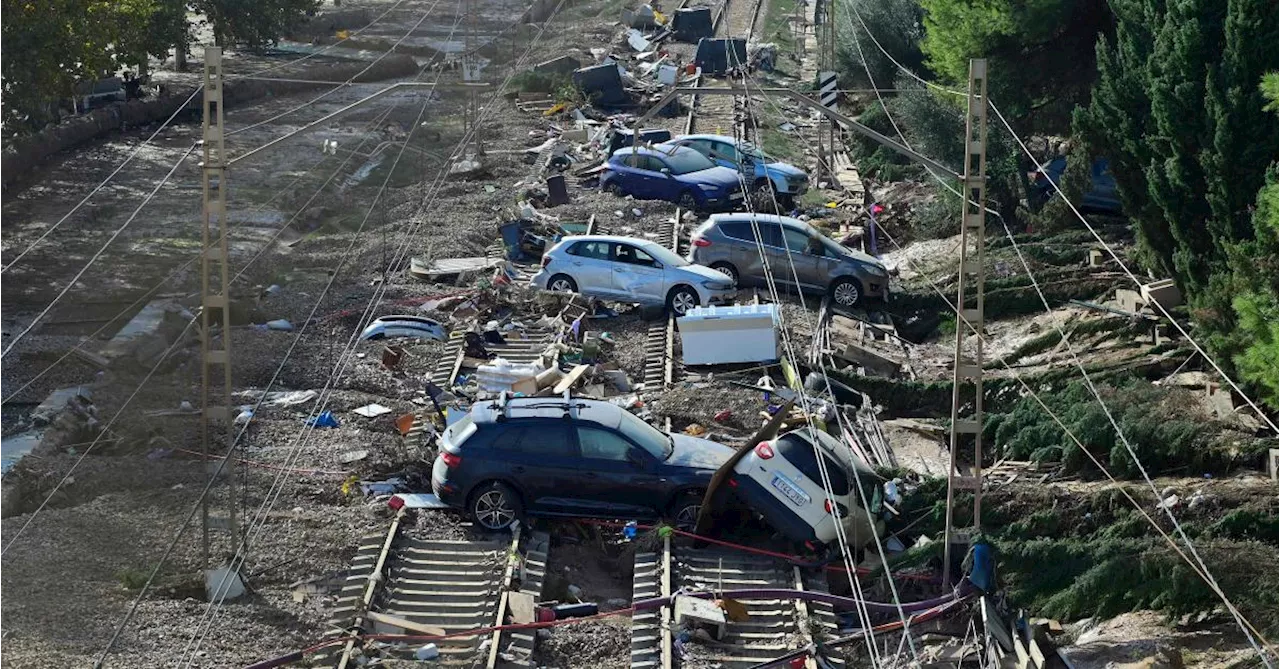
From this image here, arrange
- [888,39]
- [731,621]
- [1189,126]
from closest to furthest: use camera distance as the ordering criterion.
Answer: [731,621] < [1189,126] < [888,39]

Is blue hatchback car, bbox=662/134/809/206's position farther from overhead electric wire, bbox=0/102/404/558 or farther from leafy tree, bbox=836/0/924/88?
overhead electric wire, bbox=0/102/404/558

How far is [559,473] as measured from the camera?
18250 mm

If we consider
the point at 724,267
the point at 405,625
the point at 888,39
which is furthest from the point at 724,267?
the point at 888,39

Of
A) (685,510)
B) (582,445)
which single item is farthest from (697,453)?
(582,445)

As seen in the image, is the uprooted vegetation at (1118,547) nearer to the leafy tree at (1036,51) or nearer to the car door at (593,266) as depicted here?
the car door at (593,266)

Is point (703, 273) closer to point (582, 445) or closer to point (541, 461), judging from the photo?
point (582, 445)

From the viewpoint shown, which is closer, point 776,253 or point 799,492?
point 799,492

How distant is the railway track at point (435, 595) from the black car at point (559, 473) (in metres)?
0.43

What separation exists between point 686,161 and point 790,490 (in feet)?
64.0

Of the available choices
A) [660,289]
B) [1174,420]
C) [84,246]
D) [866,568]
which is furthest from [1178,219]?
[84,246]

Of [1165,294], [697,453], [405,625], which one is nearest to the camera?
[405,625]

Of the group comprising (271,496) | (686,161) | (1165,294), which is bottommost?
(271,496)

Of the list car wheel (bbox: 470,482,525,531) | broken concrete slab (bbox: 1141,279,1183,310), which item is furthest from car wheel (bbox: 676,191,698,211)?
car wheel (bbox: 470,482,525,531)

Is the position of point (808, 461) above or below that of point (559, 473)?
above
